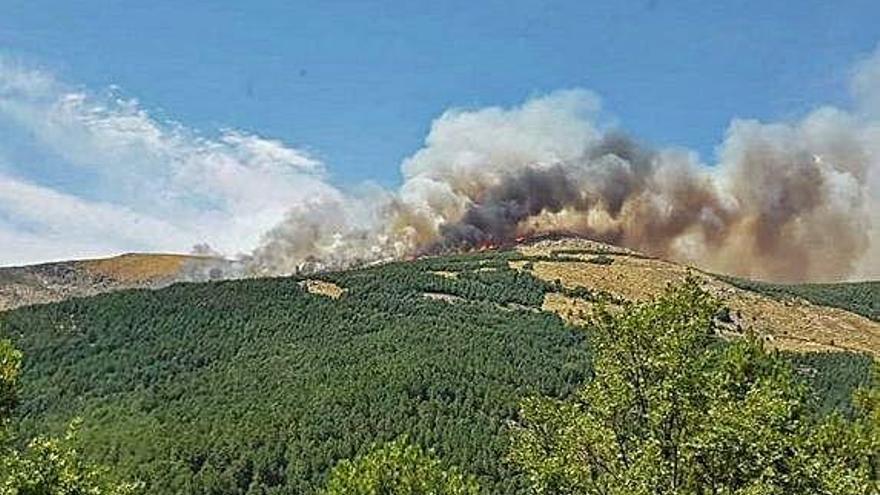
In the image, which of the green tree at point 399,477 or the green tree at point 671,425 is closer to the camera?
the green tree at point 671,425

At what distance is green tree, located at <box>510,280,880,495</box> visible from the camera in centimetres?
3184

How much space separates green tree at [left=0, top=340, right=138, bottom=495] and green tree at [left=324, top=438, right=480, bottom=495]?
929cm

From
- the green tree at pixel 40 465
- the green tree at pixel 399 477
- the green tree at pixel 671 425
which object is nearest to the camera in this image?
the green tree at pixel 671 425

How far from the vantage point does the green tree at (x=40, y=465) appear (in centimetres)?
3278

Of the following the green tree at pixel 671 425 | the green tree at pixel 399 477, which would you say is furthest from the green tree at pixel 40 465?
the green tree at pixel 671 425

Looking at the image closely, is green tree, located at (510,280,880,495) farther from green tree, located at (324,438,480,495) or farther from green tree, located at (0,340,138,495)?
green tree, located at (0,340,138,495)

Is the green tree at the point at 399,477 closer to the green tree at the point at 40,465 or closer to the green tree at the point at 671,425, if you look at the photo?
the green tree at the point at 671,425

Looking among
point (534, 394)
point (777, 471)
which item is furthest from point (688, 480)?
point (534, 394)

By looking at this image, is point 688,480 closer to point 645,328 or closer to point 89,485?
point 645,328

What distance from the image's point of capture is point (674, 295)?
37125mm

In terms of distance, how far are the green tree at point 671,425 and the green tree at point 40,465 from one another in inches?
560

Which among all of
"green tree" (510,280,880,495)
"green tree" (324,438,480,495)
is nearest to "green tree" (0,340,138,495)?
"green tree" (324,438,480,495)

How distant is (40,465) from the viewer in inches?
1313

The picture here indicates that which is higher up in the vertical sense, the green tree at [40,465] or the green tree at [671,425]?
the green tree at [671,425]
